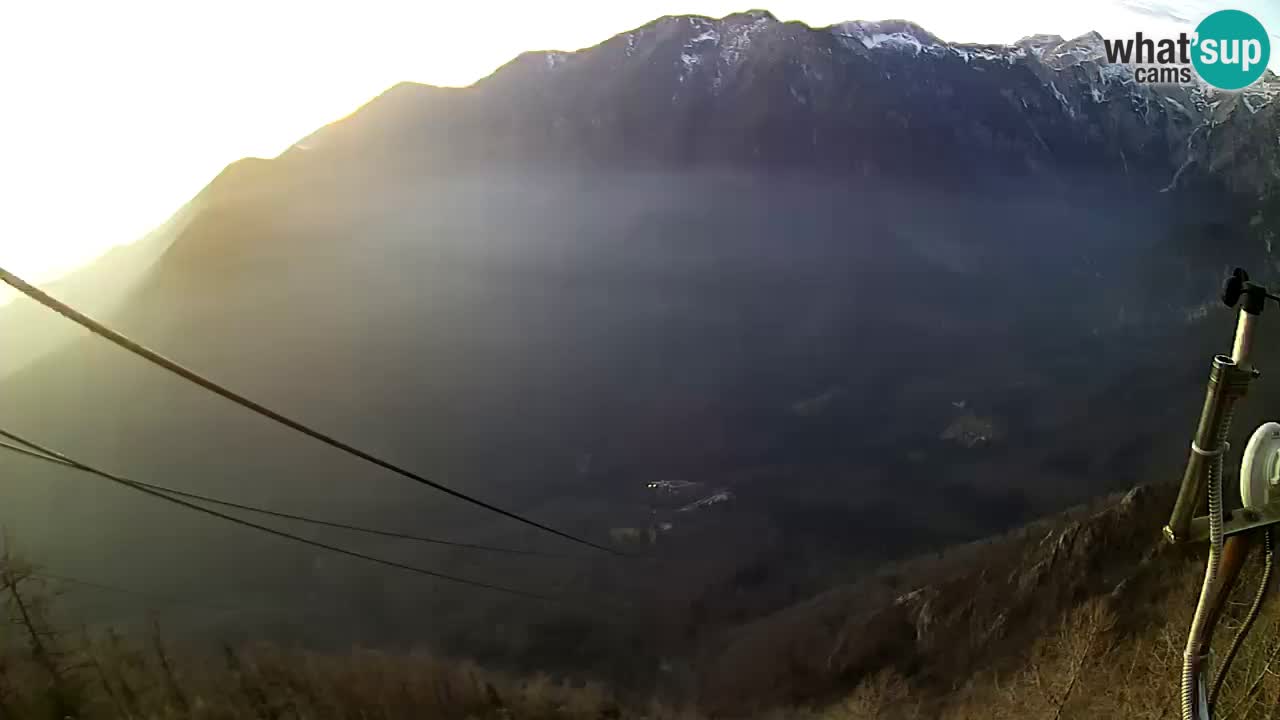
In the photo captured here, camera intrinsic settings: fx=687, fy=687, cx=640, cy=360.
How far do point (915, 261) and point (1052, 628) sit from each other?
3130cm

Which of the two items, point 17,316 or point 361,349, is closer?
point 17,316

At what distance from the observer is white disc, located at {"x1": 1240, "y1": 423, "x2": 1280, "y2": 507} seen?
1.33 meters

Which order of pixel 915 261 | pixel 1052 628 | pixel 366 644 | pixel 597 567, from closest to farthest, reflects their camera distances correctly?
pixel 1052 628 → pixel 366 644 → pixel 597 567 → pixel 915 261

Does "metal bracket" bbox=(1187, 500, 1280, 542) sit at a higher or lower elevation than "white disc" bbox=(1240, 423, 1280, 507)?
lower

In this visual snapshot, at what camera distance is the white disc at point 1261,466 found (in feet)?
4.37

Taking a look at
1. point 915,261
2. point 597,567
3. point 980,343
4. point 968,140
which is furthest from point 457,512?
point 968,140

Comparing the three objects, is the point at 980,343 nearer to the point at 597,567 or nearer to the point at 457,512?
the point at 597,567

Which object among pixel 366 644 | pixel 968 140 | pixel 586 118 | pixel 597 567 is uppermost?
pixel 586 118

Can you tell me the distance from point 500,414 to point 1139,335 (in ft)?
Answer: 81.2

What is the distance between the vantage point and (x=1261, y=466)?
4.44 ft

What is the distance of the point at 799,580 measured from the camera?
19922 millimetres

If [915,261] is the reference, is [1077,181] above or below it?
above

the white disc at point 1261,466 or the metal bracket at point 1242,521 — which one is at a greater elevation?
the white disc at point 1261,466

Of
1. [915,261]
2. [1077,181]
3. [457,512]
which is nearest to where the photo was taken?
[457,512]
